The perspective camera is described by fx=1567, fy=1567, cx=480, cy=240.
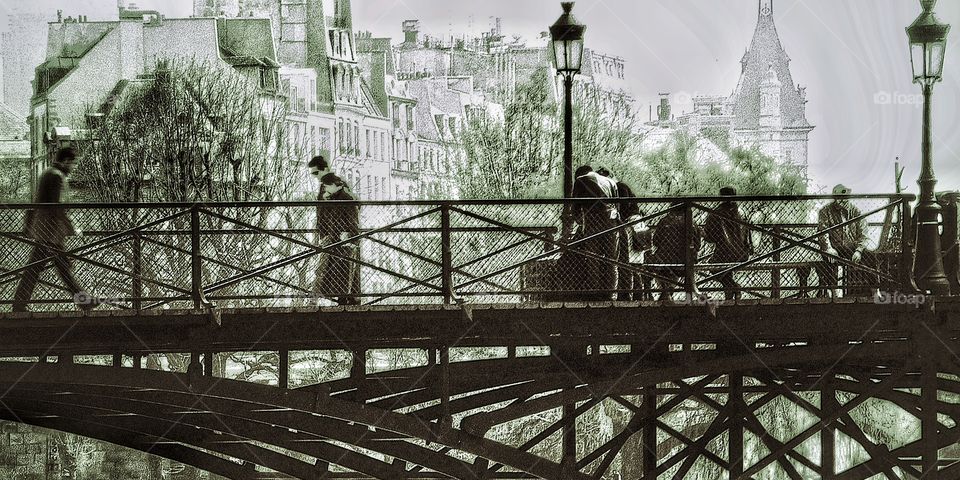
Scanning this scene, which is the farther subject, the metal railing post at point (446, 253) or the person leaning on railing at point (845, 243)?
the person leaning on railing at point (845, 243)

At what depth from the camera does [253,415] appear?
1518 centimetres

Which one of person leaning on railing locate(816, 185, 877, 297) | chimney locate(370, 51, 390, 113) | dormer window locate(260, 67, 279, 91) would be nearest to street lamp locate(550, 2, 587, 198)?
person leaning on railing locate(816, 185, 877, 297)

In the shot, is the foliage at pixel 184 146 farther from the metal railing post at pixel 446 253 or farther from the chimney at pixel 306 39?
the metal railing post at pixel 446 253

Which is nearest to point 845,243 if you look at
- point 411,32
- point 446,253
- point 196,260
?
point 446,253

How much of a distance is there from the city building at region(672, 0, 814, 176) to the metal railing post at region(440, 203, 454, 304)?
86290mm

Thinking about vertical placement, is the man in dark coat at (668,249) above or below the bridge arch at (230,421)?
above

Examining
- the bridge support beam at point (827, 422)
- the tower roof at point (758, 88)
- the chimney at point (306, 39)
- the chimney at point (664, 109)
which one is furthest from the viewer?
the tower roof at point (758, 88)

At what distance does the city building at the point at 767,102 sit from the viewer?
338 feet

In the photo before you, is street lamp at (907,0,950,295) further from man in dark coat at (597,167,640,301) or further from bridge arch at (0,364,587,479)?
bridge arch at (0,364,587,479)

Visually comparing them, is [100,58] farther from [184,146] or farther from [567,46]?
[567,46]

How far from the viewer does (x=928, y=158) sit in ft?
48.1

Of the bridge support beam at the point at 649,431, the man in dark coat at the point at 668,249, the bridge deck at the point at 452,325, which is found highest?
the man in dark coat at the point at 668,249

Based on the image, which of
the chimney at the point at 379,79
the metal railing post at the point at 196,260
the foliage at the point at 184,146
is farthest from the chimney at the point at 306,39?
the metal railing post at the point at 196,260

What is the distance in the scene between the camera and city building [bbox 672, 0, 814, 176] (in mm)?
102938
